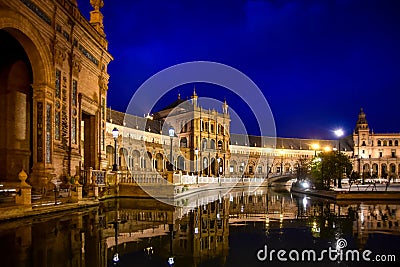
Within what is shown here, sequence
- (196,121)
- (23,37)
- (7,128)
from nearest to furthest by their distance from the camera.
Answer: (23,37)
(7,128)
(196,121)

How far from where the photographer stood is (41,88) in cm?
1681

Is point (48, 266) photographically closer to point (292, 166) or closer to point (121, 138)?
point (121, 138)

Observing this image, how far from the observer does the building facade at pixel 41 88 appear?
1633cm

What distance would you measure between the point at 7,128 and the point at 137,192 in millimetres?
8594

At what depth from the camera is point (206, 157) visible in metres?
76.4

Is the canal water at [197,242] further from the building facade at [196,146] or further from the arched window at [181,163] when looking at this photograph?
the arched window at [181,163]

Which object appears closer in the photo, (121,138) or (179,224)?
(179,224)

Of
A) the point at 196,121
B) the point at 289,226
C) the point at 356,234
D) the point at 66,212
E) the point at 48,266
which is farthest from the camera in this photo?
the point at 196,121

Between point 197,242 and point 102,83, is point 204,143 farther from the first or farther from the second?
point 197,242

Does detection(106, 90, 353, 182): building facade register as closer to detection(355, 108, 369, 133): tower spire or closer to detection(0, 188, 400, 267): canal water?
detection(355, 108, 369, 133): tower spire

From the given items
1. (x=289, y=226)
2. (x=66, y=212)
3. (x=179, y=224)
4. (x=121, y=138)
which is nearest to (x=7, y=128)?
(x=66, y=212)

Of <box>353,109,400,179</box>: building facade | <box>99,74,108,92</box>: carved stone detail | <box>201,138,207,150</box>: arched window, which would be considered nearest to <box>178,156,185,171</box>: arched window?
<box>201,138,207,150</box>: arched window

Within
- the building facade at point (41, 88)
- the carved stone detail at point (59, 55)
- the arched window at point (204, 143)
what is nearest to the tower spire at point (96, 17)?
the building facade at point (41, 88)

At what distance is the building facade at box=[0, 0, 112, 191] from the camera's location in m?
16.3
